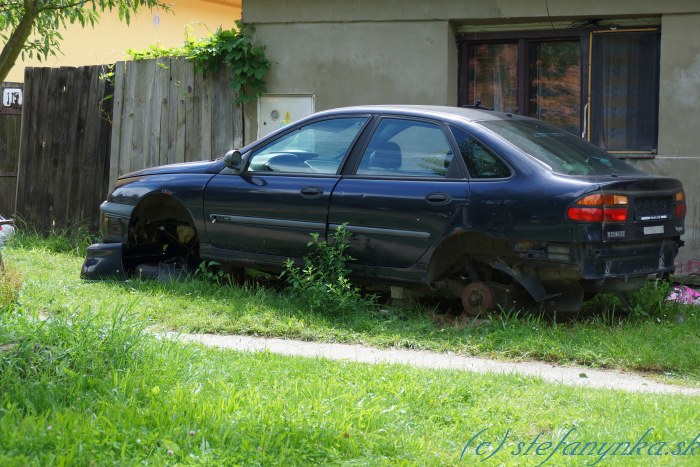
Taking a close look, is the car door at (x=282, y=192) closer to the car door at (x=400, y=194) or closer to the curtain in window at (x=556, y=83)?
the car door at (x=400, y=194)

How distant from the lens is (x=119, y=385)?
4848 mm

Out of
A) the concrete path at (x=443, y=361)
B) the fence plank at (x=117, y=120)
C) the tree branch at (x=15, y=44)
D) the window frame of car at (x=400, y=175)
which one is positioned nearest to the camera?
the concrete path at (x=443, y=361)

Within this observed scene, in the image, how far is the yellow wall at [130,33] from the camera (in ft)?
58.5

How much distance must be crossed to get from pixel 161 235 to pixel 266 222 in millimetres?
1509

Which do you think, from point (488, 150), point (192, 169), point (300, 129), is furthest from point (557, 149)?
point (192, 169)

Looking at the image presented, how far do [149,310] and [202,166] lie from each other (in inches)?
68.2

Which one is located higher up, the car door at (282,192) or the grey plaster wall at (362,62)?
the grey plaster wall at (362,62)

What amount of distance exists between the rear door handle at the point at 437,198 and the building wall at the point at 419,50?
11.4ft

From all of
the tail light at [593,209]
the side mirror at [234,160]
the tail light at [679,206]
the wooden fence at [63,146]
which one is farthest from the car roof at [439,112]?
the wooden fence at [63,146]

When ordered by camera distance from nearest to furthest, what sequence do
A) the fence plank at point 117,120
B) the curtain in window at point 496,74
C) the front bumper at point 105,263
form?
the front bumper at point 105,263 < the curtain in window at point 496,74 < the fence plank at point 117,120

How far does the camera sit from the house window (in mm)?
10359

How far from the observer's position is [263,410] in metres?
4.65

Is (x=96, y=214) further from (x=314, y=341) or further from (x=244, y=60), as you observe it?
(x=314, y=341)

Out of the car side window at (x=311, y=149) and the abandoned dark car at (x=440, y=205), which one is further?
the car side window at (x=311, y=149)
